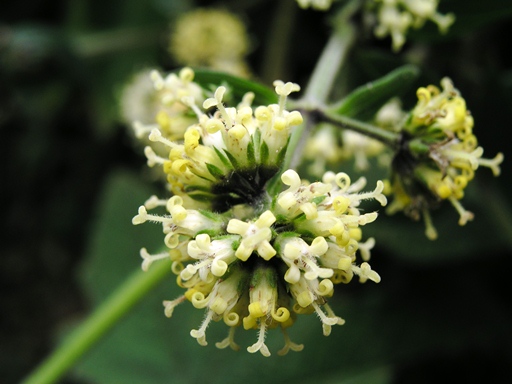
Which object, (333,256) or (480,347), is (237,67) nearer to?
(480,347)

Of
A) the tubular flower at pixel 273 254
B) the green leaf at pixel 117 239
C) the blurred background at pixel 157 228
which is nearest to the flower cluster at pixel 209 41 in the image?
the blurred background at pixel 157 228

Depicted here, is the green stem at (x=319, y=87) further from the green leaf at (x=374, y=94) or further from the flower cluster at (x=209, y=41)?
the flower cluster at (x=209, y=41)

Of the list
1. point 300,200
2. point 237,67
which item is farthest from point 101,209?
point 300,200

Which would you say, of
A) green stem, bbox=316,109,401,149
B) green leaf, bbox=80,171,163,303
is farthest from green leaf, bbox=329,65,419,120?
green leaf, bbox=80,171,163,303

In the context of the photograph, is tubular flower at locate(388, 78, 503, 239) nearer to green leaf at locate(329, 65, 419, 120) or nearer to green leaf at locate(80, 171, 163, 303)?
green leaf at locate(329, 65, 419, 120)

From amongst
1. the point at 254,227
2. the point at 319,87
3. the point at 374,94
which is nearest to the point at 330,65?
the point at 319,87

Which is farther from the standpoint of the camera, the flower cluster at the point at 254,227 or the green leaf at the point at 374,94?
the green leaf at the point at 374,94

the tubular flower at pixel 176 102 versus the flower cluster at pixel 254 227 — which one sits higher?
the tubular flower at pixel 176 102
